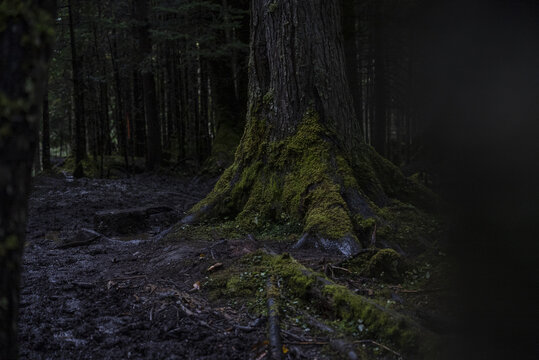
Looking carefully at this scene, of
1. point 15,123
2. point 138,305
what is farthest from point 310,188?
point 15,123

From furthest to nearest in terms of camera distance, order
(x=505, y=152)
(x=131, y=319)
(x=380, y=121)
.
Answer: (x=380, y=121)
(x=131, y=319)
(x=505, y=152)

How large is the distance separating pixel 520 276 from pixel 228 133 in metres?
14.7

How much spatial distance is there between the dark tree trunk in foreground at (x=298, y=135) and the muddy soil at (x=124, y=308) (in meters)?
1.16

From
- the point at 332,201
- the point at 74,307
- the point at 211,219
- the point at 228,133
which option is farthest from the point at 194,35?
the point at 74,307

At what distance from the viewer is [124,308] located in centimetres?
351

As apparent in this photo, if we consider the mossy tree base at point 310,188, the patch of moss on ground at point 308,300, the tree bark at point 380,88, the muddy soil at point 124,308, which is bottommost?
the muddy soil at point 124,308

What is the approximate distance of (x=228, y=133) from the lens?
15469 mm

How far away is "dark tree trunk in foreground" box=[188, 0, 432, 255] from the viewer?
529cm

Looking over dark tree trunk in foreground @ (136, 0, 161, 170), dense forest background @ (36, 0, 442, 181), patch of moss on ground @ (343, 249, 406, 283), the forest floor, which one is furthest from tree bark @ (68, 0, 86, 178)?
patch of moss on ground @ (343, 249, 406, 283)

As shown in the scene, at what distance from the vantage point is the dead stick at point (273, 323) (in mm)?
2566

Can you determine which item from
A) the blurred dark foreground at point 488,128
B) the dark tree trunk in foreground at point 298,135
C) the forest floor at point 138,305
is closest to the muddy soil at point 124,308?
the forest floor at point 138,305

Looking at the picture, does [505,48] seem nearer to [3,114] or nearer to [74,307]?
[3,114]

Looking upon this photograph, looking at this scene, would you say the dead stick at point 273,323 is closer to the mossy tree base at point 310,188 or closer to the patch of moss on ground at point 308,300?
the patch of moss on ground at point 308,300

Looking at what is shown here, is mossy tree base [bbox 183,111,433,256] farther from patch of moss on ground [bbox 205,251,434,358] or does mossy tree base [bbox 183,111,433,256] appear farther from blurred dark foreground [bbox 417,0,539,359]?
blurred dark foreground [bbox 417,0,539,359]
